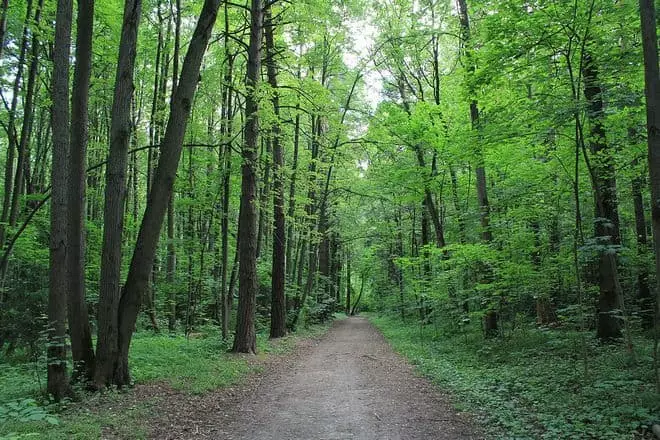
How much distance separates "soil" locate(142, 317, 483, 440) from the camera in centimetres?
523

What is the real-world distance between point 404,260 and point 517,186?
222 inches

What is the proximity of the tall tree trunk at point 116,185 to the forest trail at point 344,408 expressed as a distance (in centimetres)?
244

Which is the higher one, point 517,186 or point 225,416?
point 517,186

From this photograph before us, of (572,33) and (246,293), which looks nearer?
(572,33)

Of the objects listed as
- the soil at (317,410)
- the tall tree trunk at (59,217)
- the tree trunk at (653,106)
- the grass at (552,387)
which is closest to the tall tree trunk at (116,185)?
the tall tree trunk at (59,217)

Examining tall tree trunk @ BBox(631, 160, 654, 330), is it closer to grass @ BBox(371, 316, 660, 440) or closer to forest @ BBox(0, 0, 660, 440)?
forest @ BBox(0, 0, 660, 440)

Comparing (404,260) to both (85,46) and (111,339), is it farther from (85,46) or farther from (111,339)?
(85,46)

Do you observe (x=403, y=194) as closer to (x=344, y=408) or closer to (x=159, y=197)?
(x=159, y=197)

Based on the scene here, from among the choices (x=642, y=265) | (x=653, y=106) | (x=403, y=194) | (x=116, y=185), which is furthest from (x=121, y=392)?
(x=403, y=194)

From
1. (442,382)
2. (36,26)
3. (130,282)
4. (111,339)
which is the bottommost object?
(442,382)

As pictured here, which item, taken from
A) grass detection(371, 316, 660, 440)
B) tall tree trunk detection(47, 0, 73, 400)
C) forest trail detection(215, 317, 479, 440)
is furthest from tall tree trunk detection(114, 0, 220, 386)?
grass detection(371, 316, 660, 440)

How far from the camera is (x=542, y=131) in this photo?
25.2 feet

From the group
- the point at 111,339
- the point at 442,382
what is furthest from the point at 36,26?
the point at 442,382

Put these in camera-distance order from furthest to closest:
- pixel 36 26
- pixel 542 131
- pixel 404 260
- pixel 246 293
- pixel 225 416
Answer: pixel 404 260 → pixel 246 293 → pixel 36 26 → pixel 542 131 → pixel 225 416
